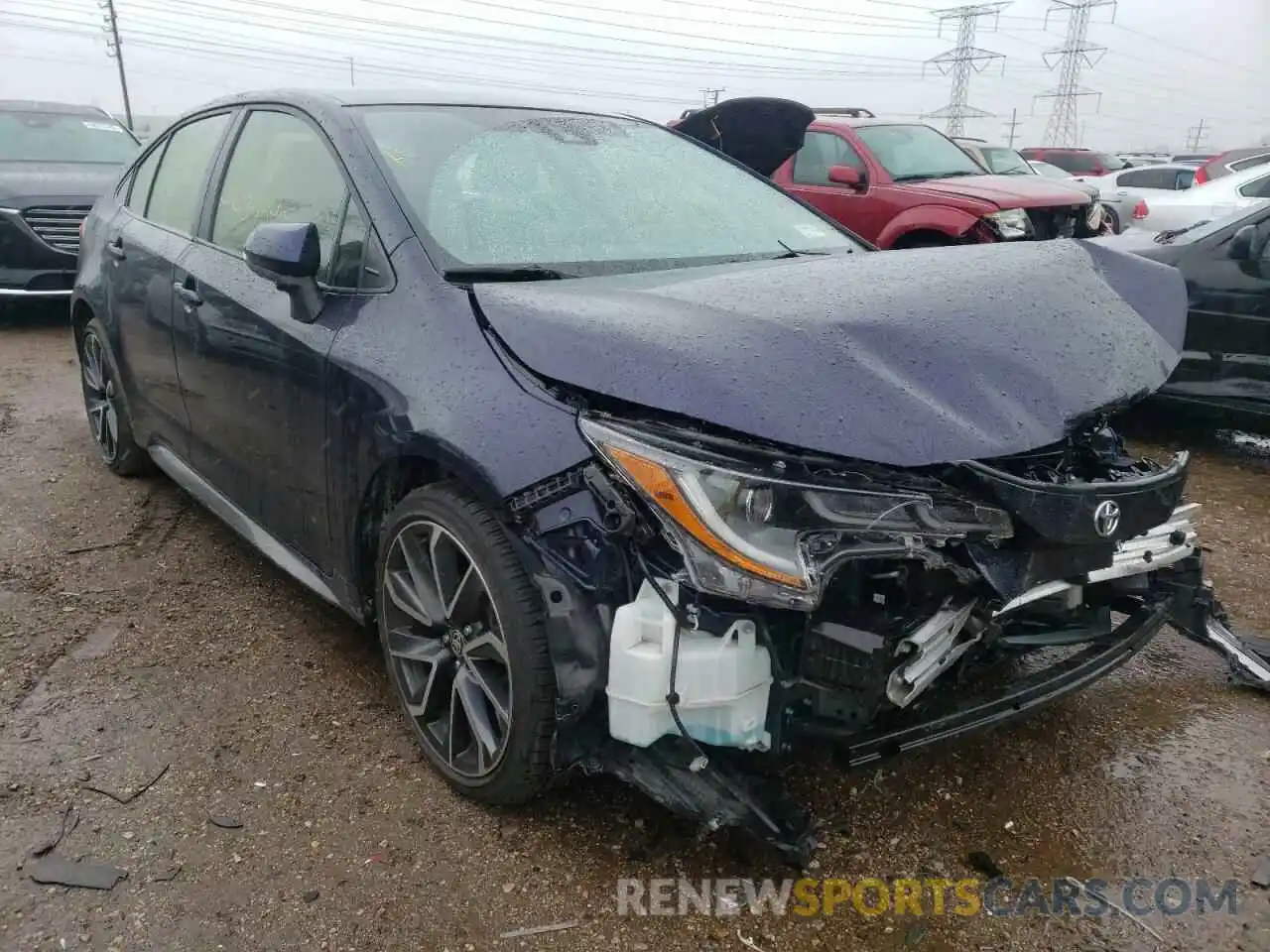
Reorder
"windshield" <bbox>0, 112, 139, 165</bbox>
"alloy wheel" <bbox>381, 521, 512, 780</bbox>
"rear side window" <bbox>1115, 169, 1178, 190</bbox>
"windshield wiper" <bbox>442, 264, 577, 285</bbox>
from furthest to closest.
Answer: "rear side window" <bbox>1115, 169, 1178, 190</bbox>, "windshield" <bbox>0, 112, 139, 165</bbox>, "windshield wiper" <bbox>442, 264, 577, 285</bbox>, "alloy wheel" <bbox>381, 521, 512, 780</bbox>

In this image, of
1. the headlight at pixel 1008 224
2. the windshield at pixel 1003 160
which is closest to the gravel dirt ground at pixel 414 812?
the headlight at pixel 1008 224

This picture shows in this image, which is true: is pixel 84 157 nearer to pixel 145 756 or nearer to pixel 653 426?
pixel 145 756

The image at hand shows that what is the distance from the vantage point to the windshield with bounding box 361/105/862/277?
2619mm

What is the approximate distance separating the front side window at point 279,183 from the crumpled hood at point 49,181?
539 centimetres

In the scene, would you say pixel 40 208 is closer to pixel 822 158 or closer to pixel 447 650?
pixel 822 158

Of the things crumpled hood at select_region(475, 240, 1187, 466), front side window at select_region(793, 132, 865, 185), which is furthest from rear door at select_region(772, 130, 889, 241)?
crumpled hood at select_region(475, 240, 1187, 466)

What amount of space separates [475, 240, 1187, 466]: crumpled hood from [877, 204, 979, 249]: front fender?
5254mm

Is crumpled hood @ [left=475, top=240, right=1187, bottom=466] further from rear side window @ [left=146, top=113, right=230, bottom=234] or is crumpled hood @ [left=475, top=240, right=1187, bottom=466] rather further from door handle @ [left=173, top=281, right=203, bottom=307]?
rear side window @ [left=146, top=113, right=230, bottom=234]

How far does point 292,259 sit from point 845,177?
640 centimetres

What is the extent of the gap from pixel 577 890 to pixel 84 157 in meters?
9.46

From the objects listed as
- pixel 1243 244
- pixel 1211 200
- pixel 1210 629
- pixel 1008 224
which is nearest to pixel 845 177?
pixel 1008 224

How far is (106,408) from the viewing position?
4.60 m

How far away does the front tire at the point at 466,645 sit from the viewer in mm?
2094

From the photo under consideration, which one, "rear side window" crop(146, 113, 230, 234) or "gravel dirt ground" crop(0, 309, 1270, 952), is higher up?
"rear side window" crop(146, 113, 230, 234)
